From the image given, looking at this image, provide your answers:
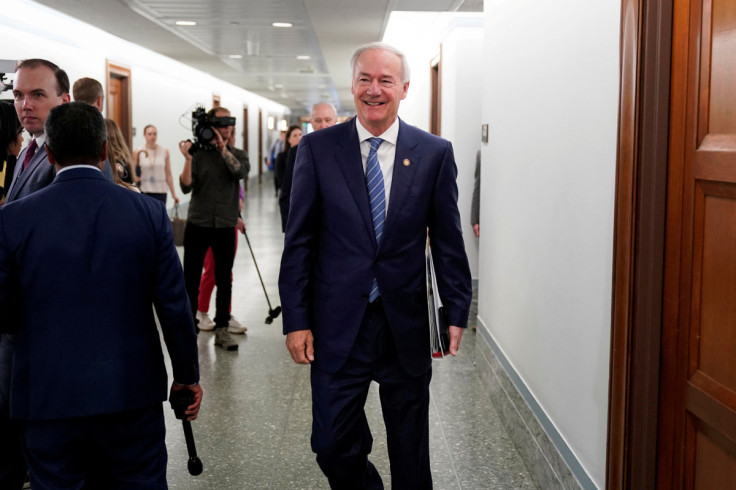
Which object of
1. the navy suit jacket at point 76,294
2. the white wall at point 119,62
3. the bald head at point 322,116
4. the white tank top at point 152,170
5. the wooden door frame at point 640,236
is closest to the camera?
the navy suit jacket at point 76,294

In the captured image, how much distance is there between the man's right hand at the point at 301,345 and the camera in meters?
2.54

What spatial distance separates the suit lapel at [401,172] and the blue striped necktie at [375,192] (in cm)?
4

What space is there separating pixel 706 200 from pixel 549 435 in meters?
1.49

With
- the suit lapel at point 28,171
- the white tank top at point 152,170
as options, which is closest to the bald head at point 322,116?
the suit lapel at point 28,171

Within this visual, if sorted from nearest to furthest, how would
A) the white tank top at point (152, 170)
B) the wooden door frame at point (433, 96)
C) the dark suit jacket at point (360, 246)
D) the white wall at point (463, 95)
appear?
the dark suit jacket at point (360, 246) → the white wall at point (463, 95) → the wooden door frame at point (433, 96) → the white tank top at point (152, 170)

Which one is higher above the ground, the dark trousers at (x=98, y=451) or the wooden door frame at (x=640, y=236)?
the wooden door frame at (x=640, y=236)

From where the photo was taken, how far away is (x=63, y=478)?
205 cm

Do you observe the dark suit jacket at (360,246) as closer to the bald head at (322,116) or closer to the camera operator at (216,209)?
the camera operator at (216,209)

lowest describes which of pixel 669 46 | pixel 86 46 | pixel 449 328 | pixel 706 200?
pixel 449 328

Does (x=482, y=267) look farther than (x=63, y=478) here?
Yes

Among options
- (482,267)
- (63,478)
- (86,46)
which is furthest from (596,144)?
(86,46)

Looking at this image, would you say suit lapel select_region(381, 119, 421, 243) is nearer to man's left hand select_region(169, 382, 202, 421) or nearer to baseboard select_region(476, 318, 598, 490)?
man's left hand select_region(169, 382, 202, 421)

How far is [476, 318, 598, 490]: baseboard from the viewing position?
2.96m

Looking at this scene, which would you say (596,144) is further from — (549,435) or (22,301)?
(22,301)
